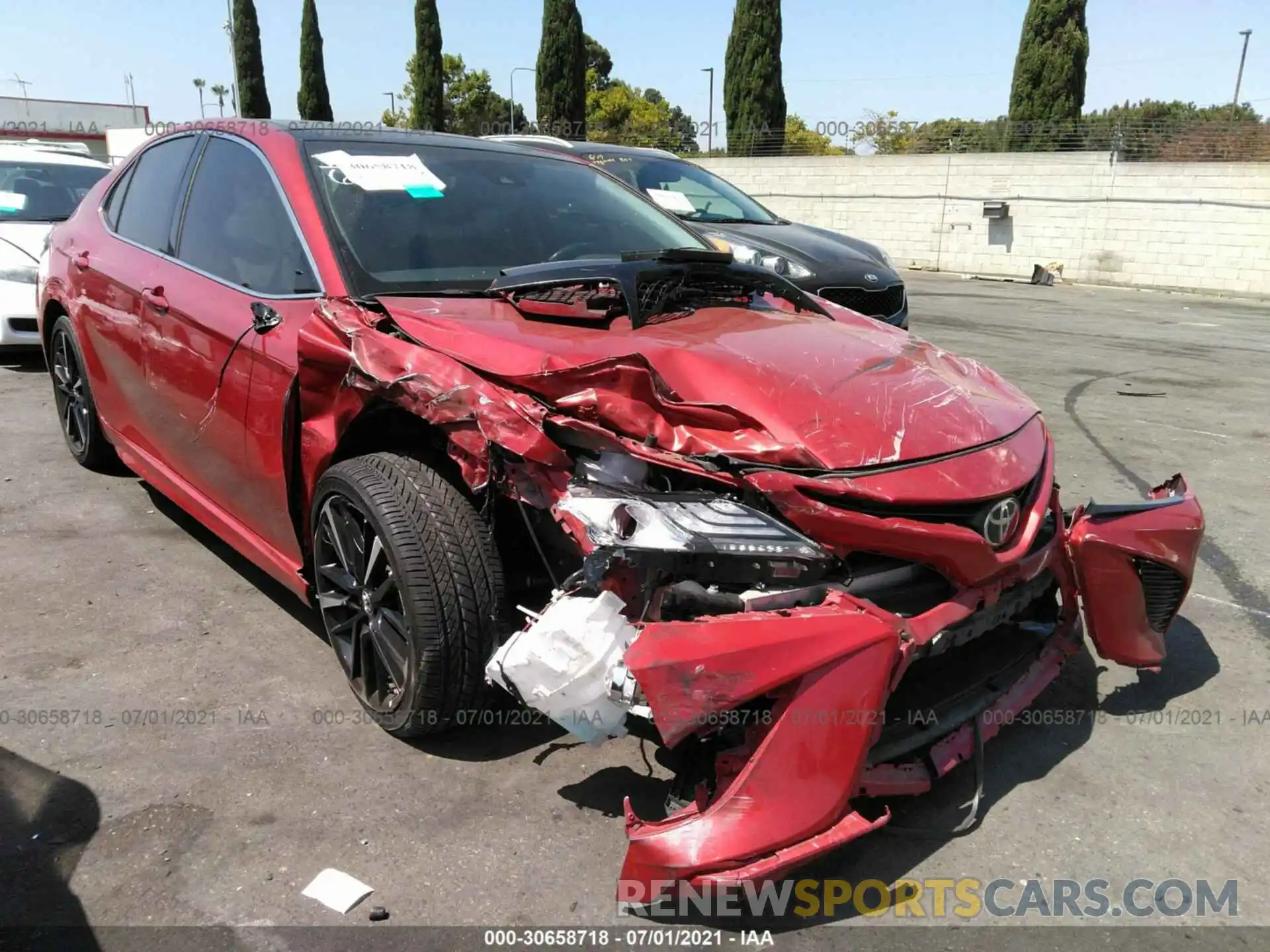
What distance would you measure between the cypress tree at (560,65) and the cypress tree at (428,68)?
9281 mm

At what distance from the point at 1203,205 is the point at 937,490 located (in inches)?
730

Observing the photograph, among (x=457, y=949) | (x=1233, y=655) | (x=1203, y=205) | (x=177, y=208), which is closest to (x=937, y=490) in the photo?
(x=457, y=949)

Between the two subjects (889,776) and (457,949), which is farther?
(889,776)

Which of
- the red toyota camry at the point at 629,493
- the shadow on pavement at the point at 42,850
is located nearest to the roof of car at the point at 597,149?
the red toyota camry at the point at 629,493

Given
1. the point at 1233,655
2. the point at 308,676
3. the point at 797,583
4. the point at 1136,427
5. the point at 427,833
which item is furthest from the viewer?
the point at 1136,427

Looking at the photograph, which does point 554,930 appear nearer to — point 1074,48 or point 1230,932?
point 1230,932

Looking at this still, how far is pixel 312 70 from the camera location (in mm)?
43188

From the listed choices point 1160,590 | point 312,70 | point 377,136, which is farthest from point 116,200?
point 312,70

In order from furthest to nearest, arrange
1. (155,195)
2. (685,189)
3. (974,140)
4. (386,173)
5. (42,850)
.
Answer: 1. (974,140)
2. (685,189)
3. (155,195)
4. (386,173)
5. (42,850)

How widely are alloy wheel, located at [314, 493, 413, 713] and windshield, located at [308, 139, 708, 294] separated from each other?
0.73 meters

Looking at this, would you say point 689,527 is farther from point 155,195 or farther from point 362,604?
point 155,195

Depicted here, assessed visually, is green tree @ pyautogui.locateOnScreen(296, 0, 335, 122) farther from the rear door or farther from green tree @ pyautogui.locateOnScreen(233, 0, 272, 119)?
the rear door

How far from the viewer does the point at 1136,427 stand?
6.39 m

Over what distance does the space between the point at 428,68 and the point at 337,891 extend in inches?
1658
